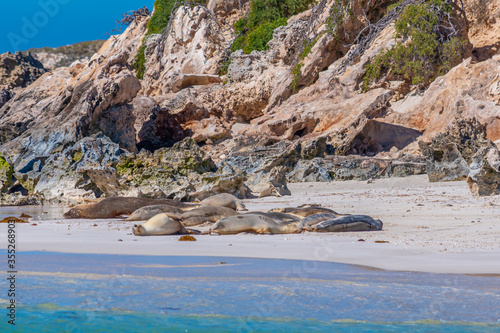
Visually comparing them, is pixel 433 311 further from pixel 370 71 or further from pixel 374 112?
pixel 370 71

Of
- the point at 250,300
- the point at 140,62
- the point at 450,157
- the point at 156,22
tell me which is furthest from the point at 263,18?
the point at 250,300

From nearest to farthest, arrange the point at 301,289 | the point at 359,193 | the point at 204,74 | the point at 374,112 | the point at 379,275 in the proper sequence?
the point at 301,289
the point at 379,275
the point at 359,193
the point at 374,112
the point at 204,74

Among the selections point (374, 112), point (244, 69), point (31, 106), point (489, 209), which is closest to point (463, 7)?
point (374, 112)

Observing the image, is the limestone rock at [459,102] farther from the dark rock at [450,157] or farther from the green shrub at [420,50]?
the dark rock at [450,157]

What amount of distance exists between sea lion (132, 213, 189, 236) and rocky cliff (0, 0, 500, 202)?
470cm

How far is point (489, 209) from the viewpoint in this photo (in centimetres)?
595

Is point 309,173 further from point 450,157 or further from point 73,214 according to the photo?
point 73,214

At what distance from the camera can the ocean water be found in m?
1.75

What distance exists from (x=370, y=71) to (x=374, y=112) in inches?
107

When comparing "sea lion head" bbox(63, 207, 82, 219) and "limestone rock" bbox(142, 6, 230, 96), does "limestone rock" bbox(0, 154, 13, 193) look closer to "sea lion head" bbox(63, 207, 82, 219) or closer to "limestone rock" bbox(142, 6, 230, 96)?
"sea lion head" bbox(63, 207, 82, 219)

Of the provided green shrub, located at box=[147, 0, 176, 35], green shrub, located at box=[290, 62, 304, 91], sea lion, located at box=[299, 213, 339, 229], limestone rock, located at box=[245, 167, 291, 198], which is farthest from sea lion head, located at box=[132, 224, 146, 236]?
green shrub, located at box=[147, 0, 176, 35]

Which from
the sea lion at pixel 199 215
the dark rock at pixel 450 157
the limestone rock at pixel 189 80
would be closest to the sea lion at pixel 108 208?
the sea lion at pixel 199 215

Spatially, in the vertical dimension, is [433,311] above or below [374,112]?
below

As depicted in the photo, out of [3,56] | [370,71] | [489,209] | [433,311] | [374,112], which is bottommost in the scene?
[433,311]
